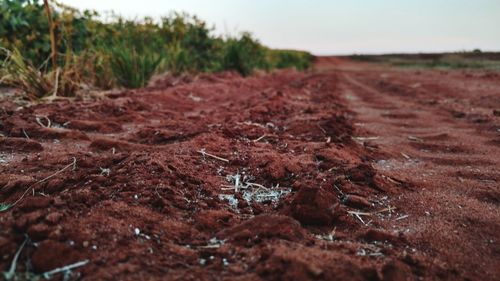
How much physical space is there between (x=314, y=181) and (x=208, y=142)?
2.42 ft

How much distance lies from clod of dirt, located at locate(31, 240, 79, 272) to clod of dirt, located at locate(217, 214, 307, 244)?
402 millimetres

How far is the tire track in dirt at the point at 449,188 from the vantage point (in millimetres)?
1273

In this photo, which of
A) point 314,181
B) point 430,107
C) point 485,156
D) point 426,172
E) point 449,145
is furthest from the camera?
point 430,107

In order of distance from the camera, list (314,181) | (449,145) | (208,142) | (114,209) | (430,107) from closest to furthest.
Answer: (114,209), (314,181), (208,142), (449,145), (430,107)

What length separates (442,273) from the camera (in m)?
1.14

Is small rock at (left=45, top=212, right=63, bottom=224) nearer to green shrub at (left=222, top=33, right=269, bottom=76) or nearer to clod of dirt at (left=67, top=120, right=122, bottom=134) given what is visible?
clod of dirt at (left=67, top=120, right=122, bottom=134)

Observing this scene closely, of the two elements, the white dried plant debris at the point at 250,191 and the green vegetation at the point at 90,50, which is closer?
the white dried plant debris at the point at 250,191

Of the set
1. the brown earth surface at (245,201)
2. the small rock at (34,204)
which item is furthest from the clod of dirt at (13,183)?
the small rock at (34,204)

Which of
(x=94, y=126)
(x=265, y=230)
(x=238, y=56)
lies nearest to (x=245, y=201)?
(x=265, y=230)

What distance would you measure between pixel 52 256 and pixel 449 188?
5.18 feet

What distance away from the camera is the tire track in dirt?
1273mm

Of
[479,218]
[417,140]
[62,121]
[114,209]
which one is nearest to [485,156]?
[417,140]

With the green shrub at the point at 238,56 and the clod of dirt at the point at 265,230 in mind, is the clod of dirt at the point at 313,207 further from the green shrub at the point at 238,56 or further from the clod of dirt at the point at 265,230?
the green shrub at the point at 238,56

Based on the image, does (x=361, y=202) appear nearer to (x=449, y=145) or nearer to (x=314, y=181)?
(x=314, y=181)
